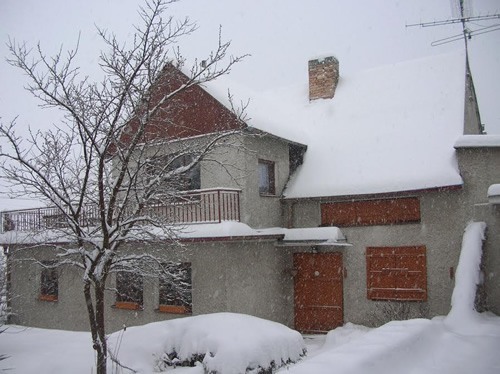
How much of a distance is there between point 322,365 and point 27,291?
14.3m

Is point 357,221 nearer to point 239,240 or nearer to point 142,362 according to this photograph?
point 239,240

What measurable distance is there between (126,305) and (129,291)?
0.46 m

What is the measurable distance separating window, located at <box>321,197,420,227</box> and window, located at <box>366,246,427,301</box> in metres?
0.77

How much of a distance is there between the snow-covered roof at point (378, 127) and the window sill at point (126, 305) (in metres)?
5.37

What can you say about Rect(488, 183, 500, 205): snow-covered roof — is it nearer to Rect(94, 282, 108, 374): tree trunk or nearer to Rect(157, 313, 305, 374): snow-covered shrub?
Rect(157, 313, 305, 374): snow-covered shrub

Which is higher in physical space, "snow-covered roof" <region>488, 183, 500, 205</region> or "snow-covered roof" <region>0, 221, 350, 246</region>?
"snow-covered roof" <region>488, 183, 500, 205</region>

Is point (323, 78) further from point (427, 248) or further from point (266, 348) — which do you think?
point (266, 348)

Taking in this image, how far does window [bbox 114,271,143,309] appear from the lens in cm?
1334

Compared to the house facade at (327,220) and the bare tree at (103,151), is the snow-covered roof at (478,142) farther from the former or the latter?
the bare tree at (103,151)

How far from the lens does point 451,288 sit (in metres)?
12.1

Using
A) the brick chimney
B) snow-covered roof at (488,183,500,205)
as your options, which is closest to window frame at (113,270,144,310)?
snow-covered roof at (488,183,500,205)

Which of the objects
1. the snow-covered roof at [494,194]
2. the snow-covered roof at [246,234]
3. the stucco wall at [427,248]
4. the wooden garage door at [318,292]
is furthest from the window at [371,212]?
the snow-covered roof at [494,194]

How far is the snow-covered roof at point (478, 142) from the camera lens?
1165 centimetres

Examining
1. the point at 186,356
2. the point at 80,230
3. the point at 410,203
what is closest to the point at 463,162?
the point at 410,203
